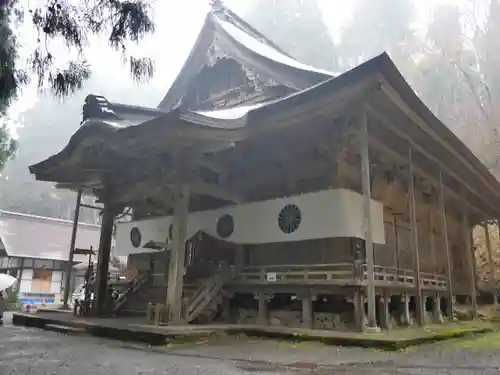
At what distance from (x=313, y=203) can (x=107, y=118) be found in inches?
207

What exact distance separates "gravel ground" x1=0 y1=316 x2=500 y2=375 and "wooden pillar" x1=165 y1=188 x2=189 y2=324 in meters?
1.17

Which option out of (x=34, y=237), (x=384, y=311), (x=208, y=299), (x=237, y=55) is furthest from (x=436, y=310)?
(x=34, y=237)

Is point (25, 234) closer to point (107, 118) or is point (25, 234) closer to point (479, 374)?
point (107, 118)

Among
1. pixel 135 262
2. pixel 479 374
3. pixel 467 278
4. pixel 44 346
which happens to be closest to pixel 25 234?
pixel 135 262

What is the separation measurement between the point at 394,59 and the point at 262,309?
38.9 metres

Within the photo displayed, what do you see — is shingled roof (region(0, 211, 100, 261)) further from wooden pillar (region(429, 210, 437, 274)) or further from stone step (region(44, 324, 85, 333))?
Result: wooden pillar (region(429, 210, 437, 274))

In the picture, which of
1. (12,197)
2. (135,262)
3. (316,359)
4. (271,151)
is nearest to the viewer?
(316,359)

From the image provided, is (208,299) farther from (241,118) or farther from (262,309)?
(241,118)

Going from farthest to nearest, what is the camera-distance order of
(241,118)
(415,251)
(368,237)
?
(415,251)
(241,118)
(368,237)

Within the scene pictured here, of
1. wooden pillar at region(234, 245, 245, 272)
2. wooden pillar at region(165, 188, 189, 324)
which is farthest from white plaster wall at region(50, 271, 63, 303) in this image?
wooden pillar at region(165, 188, 189, 324)

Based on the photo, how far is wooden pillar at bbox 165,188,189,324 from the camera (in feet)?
29.2

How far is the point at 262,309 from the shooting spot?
10.4 meters

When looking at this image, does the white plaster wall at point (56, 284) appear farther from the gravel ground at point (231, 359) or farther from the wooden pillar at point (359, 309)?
the wooden pillar at point (359, 309)

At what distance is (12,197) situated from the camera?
49.3 metres
